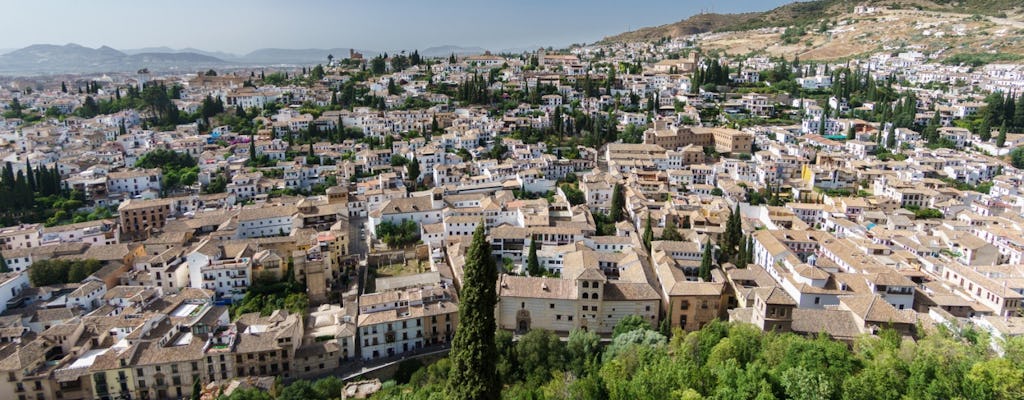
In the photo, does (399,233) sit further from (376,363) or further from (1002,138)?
(1002,138)

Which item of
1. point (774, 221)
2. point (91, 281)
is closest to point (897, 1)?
point (774, 221)

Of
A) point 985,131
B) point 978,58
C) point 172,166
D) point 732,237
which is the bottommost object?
point 732,237

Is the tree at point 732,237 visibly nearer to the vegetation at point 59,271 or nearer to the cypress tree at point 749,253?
the cypress tree at point 749,253

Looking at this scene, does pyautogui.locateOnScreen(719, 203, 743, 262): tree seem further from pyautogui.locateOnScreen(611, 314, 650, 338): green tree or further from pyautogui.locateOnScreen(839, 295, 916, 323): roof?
pyautogui.locateOnScreen(611, 314, 650, 338): green tree

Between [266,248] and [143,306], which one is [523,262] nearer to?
[266,248]

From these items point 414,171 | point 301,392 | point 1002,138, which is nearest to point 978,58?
point 1002,138

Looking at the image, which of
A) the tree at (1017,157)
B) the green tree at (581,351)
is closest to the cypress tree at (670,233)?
the green tree at (581,351)

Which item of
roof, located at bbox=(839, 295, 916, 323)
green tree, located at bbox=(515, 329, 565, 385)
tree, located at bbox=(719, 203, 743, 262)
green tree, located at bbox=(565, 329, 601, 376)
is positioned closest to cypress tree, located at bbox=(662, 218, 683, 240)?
tree, located at bbox=(719, 203, 743, 262)
